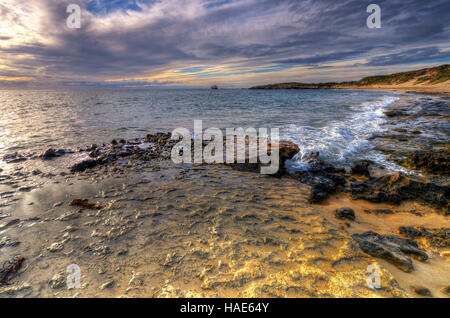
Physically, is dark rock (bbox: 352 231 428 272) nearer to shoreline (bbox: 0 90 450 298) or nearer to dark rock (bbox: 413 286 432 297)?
shoreline (bbox: 0 90 450 298)

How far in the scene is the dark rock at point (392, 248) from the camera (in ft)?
11.4

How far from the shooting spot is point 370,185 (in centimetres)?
644

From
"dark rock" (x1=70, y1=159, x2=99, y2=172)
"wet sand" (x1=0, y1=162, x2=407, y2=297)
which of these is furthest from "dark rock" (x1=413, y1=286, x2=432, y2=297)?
"dark rock" (x1=70, y1=159, x2=99, y2=172)

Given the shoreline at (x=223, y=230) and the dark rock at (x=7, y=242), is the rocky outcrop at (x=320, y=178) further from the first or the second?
the dark rock at (x=7, y=242)

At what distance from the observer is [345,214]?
195 inches

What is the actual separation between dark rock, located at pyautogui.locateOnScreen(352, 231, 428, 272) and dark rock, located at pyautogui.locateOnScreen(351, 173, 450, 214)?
193 centimetres

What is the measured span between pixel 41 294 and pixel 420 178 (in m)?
10.9

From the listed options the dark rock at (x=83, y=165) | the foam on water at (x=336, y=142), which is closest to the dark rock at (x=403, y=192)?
the foam on water at (x=336, y=142)

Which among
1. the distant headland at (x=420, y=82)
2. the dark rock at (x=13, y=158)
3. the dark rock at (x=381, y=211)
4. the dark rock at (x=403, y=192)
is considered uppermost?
the distant headland at (x=420, y=82)

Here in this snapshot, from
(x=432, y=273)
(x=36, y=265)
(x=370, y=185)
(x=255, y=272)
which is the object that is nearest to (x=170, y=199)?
(x=36, y=265)

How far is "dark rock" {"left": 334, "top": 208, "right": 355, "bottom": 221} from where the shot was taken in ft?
16.1

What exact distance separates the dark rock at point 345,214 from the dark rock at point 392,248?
2.20ft
